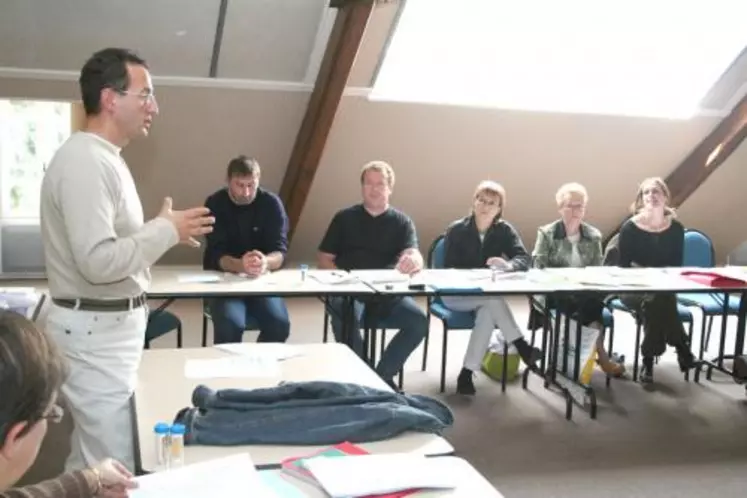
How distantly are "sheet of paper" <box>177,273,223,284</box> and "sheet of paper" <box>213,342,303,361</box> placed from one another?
1153 mm

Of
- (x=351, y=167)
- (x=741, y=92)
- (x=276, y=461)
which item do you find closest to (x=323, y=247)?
(x=351, y=167)

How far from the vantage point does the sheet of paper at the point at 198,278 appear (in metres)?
3.61

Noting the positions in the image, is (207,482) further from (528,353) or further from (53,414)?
(528,353)

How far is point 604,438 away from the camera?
3578 mm

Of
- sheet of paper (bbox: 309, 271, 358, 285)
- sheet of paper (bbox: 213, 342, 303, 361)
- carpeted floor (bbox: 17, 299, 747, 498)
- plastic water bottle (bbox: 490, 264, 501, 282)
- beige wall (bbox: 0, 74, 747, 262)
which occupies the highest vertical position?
beige wall (bbox: 0, 74, 747, 262)

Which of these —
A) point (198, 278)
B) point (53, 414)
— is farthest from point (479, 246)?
point (53, 414)

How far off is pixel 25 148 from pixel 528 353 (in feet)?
13.1

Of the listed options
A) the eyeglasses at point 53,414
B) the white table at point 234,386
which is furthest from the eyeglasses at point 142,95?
the eyeglasses at point 53,414

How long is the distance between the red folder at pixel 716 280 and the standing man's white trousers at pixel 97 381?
9.64ft

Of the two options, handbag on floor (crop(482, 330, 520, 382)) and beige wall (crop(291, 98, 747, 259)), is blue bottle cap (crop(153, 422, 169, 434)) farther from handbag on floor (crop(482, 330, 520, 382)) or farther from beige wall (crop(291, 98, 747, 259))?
beige wall (crop(291, 98, 747, 259))

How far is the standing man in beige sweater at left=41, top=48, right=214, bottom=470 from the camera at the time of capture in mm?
2016

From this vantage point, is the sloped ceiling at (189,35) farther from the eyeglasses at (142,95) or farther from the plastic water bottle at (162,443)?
the plastic water bottle at (162,443)

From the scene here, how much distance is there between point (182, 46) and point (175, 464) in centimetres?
355

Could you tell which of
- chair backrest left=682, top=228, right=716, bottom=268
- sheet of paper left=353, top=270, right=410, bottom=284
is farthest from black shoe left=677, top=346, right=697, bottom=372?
sheet of paper left=353, top=270, right=410, bottom=284
